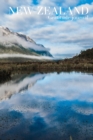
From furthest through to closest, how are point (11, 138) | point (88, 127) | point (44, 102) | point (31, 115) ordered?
point (44, 102), point (31, 115), point (88, 127), point (11, 138)

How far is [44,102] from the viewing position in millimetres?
33781

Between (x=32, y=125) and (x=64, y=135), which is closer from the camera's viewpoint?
(x=64, y=135)

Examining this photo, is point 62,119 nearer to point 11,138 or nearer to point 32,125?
point 32,125

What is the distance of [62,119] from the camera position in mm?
24328

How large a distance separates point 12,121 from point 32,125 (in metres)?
2.42

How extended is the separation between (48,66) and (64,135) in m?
143

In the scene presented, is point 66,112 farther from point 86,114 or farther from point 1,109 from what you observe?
point 1,109

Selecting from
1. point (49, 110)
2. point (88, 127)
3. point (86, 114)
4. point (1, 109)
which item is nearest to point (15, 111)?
point (1, 109)

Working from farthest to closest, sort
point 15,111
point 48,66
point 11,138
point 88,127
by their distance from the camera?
point 48,66 < point 15,111 < point 88,127 < point 11,138

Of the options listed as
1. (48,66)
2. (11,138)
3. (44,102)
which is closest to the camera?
(11,138)

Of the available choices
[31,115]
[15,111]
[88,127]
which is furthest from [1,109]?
[88,127]

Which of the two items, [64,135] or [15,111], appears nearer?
[64,135]

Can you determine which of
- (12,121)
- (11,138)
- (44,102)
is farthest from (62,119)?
(44,102)

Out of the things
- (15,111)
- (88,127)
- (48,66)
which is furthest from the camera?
(48,66)
